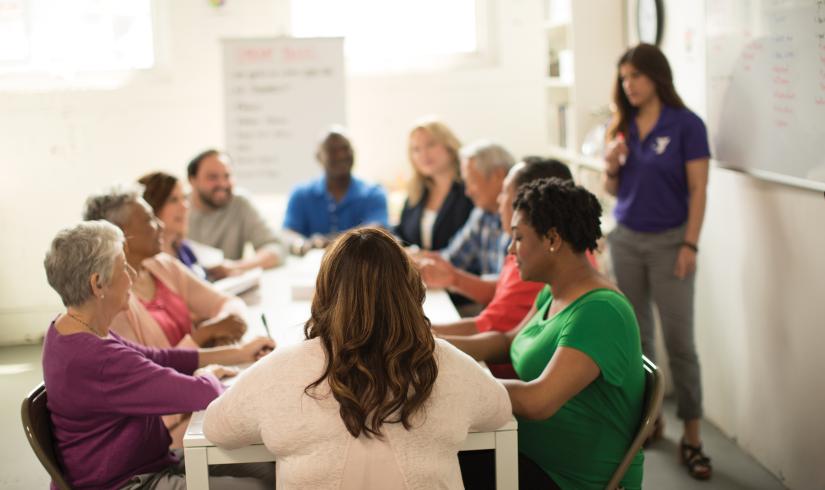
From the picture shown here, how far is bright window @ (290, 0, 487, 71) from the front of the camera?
5.88 metres

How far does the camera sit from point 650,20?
4.23 metres

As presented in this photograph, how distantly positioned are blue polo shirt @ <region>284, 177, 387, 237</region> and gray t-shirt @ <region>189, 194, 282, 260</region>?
0.39m

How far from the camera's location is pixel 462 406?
5.63 ft

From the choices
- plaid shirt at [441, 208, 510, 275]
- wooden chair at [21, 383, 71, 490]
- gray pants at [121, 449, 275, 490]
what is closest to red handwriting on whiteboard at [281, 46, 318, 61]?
plaid shirt at [441, 208, 510, 275]

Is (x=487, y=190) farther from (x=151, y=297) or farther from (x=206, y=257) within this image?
(x=151, y=297)

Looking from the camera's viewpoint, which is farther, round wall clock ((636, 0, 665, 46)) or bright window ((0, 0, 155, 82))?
bright window ((0, 0, 155, 82))

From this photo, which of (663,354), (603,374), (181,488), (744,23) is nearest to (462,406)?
(603,374)

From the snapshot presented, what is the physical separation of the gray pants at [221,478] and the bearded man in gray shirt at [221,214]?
2223 millimetres

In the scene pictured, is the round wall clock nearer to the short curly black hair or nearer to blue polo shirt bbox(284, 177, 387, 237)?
blue polo shirt bbox(284, 177, 387, 237)

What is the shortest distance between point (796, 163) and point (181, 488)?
6.78 ft

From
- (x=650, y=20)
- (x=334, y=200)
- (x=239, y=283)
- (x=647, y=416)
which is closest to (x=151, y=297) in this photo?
(x=239, y=283)

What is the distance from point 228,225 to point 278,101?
1209 mm

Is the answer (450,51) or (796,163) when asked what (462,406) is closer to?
(796,163)

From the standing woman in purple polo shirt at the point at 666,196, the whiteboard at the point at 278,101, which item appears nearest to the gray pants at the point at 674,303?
the standing woman in purple polo shirt at the point at 666,196
